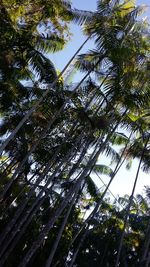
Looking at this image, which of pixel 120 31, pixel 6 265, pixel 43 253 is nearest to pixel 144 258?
pixel 43 253

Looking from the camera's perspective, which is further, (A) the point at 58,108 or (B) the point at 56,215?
(A) the point at 58,108

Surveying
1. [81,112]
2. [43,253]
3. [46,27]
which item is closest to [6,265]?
[43,253]

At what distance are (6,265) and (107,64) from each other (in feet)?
28.3

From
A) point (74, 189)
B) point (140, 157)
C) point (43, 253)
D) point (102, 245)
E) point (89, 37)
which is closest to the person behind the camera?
point (89, 37)

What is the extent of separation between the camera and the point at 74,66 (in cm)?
1358

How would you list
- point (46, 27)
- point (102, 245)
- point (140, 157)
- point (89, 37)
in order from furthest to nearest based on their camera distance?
1. point (102, 245)
2. point (140, 157)
3. point (89, 37)
4. point (46, 27)

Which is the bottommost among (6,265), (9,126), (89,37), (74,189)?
(6,265)

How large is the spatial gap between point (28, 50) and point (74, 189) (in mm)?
4985

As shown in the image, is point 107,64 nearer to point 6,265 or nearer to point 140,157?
point 140,157

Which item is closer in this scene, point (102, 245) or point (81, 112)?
point (81, 112)

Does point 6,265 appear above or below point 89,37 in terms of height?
below

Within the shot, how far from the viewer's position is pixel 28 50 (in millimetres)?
11219

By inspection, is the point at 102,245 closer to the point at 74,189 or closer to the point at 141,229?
the point at 141,229

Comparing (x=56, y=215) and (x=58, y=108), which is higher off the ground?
(x=58, y=108)
